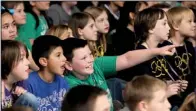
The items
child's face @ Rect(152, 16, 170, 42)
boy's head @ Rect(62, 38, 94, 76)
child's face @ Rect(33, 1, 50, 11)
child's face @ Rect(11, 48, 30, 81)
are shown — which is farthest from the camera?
child's face @ Rect(33, 1, 50, 11)

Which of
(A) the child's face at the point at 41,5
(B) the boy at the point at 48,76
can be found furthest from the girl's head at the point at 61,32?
(A) the child's face at the point at 41,5

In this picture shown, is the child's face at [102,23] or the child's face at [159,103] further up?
the child's face at [159,103]

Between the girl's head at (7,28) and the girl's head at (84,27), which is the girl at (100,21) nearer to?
the girl's head at (84,27)

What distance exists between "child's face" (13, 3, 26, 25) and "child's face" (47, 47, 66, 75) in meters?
1.25

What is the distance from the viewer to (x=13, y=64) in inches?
118

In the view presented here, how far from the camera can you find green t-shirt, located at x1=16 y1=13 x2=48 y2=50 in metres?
4.42

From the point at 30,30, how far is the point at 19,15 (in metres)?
0.21

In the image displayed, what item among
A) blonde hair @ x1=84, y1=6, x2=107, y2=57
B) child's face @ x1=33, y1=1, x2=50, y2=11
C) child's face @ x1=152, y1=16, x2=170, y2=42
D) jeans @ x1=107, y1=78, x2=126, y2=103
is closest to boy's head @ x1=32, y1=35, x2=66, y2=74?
jeans @ x1=107, y1=78, x2=126, y2=103

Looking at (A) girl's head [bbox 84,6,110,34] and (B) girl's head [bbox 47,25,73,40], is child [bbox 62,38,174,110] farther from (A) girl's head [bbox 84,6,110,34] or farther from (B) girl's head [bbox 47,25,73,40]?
(A) girl's head [bbox 84,6,110,34]

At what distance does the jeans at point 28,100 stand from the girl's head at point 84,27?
50.2 inches

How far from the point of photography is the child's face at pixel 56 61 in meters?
3.21

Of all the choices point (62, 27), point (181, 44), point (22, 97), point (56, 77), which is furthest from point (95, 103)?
point (181, 44)

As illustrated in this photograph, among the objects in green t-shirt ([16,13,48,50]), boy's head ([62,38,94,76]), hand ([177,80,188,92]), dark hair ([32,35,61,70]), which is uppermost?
dark hair ([32,35,61,70])

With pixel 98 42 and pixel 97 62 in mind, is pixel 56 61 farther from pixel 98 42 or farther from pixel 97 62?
pixel 98 42
